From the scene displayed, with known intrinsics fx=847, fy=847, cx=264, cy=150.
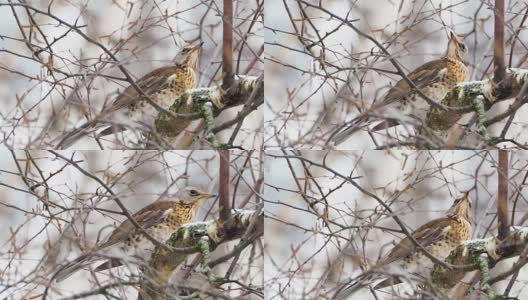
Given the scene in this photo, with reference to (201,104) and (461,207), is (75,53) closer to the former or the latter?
(201,104)

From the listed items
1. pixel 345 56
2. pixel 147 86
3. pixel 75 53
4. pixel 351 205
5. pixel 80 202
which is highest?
pixel 75 53

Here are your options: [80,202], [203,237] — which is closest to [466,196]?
[203,237]

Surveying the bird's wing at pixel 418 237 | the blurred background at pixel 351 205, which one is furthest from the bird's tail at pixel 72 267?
the bird's wing at pixel 418 237

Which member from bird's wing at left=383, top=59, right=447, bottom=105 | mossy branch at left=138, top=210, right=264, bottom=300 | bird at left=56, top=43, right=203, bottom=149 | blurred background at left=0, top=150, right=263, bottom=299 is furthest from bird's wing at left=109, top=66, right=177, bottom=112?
bird's wing at left=383, top=59, right=447, bottom=105

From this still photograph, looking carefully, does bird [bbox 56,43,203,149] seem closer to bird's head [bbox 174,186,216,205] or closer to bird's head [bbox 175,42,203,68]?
bird's head [bbox 175,42,203,68]

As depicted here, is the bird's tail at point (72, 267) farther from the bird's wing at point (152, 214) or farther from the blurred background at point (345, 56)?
the blurred background at point (345, 56)
